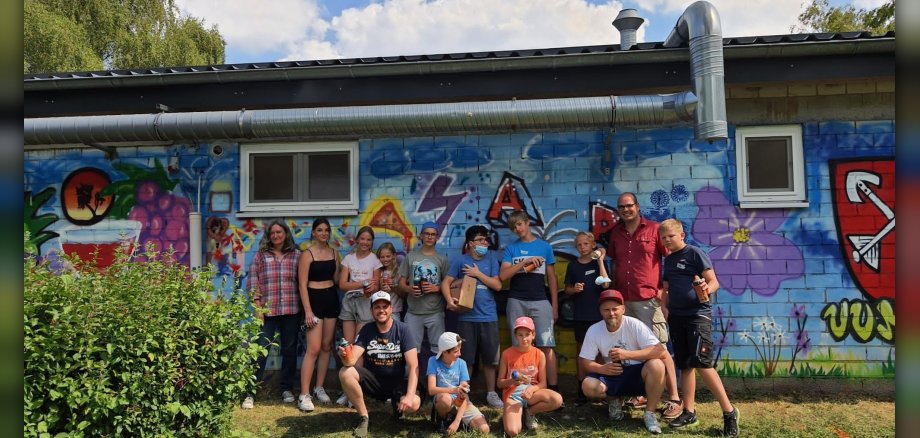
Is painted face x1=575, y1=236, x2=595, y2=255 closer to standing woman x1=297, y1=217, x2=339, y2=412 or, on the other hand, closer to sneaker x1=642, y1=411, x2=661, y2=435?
sneaker x1=642, y1=411, x2=661, y2=435

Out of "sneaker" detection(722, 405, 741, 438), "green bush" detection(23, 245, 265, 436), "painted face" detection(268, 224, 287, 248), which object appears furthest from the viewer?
"painted face" detection(268, 224, 287, 248)

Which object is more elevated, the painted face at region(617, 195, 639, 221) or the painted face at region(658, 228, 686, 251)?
the painted face at region(617, 195, 639, 221)

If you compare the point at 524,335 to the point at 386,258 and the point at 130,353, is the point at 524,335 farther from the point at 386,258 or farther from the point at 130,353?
the point at 130,353

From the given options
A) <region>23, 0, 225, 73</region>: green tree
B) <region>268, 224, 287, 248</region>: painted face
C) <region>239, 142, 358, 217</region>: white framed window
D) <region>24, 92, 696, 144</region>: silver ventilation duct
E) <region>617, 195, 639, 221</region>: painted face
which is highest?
<region>23, 0, 225, 73</region>: green tree

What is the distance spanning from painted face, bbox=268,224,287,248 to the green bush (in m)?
1.67

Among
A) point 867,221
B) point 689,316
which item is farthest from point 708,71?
point 867,221

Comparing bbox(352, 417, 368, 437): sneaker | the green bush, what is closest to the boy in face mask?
bbox(352, 417, 368, 437): sneaker

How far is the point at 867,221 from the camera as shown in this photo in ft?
19.4

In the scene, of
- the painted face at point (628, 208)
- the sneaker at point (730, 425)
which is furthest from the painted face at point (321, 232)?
the sneaker at point (730, 425)

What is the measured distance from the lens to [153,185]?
666 cm

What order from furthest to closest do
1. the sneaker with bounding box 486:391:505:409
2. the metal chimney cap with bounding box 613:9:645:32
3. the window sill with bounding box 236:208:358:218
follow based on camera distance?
the metal chimney cap with bounding box 613:9:645:32 → the window sill with bounding box 236:208:358:218 → the sneaker with bounding box 486:391:505:409

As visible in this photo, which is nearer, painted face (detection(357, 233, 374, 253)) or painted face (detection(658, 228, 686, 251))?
painted face (detection(658, 228, 686, 251))

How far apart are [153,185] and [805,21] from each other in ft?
76.4

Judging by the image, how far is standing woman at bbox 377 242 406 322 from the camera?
229 inches
